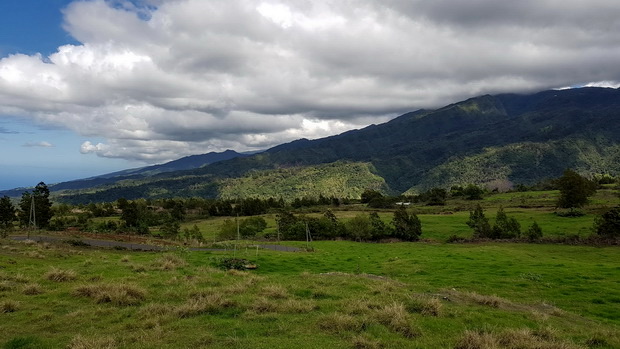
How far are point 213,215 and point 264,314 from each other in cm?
14553

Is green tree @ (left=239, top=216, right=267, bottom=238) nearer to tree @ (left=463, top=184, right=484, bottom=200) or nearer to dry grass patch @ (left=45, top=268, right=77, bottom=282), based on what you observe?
dry grass patch @ (left=45, top=268, right=77, bottom=282)

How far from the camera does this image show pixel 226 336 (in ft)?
40.0

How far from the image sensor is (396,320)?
13.5m

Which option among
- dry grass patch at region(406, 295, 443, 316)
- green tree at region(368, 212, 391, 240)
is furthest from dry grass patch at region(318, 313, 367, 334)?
green tree at region(368, 212, 391, 240)

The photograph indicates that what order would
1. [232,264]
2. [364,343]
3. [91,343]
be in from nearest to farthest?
1. [91,343]
2. [364,343]
3. [232,264]

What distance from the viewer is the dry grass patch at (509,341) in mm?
11336

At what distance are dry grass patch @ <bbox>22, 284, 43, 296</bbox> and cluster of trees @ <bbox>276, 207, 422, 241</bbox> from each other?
49857 mm

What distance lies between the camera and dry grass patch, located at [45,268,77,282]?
2114cm

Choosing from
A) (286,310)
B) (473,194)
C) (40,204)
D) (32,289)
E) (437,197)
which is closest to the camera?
(286,310)

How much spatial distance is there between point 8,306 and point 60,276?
22.7 feet

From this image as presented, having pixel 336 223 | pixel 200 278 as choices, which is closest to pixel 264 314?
pixel 200 278

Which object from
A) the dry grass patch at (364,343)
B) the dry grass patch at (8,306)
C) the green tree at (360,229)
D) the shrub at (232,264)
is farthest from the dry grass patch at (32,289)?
the green tree at (360,229)

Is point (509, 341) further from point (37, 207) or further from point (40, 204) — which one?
point (40, 204)

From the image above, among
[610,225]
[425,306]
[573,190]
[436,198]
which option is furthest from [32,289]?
[436,198]
